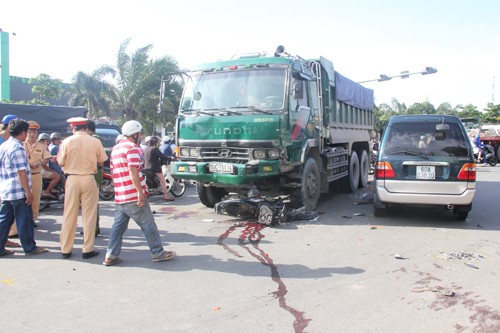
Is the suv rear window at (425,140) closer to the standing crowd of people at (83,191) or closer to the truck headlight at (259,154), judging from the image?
the truck headlight at (259,154)

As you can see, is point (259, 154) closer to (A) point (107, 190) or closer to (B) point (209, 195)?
(B) point (209, 195)

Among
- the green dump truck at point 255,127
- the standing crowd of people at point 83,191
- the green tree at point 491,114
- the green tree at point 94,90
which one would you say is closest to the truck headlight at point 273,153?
the green dump truck at point 255,127

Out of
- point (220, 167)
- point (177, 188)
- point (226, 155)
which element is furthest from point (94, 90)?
point (220, 167)

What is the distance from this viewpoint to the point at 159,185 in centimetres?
1067

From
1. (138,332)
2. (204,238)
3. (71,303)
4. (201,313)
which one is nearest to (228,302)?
(201,313)

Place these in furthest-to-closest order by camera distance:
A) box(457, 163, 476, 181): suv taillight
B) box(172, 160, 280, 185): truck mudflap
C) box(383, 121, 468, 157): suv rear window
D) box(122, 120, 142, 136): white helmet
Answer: box(383, 121, 468, 157): suv rear window
box(172, 160, 280, 185): truck mudflap
box(457, 163, 476, 181): suv taillight
box(122, 120, 142, 136): white helmet

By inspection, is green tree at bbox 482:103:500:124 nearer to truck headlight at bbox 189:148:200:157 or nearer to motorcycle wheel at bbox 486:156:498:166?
motorcycle wheel at bbox 486:156:498:166

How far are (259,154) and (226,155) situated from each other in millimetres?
608

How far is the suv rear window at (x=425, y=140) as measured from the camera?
7.07 metres

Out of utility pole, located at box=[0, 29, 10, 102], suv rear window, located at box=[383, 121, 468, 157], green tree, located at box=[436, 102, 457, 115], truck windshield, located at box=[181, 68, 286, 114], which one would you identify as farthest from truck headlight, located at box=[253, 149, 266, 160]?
green tree, located at box=[436, 102, 457, 115]

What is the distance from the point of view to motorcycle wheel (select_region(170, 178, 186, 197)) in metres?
11.0

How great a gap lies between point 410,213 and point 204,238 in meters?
4.19

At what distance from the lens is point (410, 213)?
820 cm

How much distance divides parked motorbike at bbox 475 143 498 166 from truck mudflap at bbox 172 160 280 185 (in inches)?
736
